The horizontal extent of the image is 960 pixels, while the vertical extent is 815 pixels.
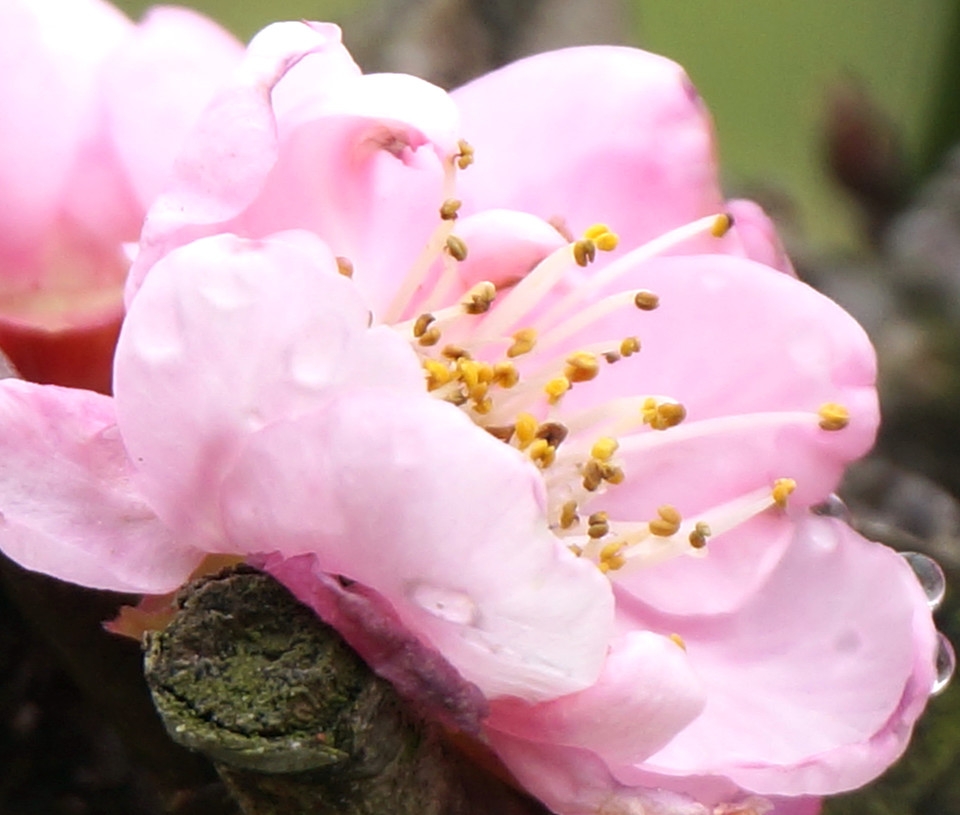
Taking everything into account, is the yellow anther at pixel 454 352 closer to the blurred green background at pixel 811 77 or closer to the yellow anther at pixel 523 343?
the yellow anther at pixel 523 343

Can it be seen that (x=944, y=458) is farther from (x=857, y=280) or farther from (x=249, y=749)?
(x=249, y=749)

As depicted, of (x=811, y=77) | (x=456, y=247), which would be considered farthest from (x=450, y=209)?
(x=811, y=77)

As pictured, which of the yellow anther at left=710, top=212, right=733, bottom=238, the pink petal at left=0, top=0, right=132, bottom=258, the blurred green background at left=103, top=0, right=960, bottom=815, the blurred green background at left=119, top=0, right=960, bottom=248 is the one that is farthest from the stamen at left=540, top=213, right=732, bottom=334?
the blurred green background at left=119, top=0, right=960, bottom=248

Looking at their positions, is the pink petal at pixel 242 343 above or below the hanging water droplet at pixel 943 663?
above

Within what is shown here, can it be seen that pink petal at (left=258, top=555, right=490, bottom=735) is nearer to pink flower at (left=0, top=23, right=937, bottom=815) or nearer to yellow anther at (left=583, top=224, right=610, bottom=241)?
pink flower at (left=0, top=23, right=937, bottom=815)

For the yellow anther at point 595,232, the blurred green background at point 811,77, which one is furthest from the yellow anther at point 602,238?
the blurred green background at point 811,77

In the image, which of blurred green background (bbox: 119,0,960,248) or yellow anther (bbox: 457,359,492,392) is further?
blurred green background (bbox: 119,0,960,248)

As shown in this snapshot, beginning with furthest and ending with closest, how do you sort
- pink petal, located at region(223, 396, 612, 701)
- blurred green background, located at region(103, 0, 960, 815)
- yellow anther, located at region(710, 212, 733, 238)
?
blurred green background, located at region(103, 0, 960, 815) < yellow anther, located at region(710, 212, 733, 238) < pink petal, located at region(223, 396, 612, 701)
